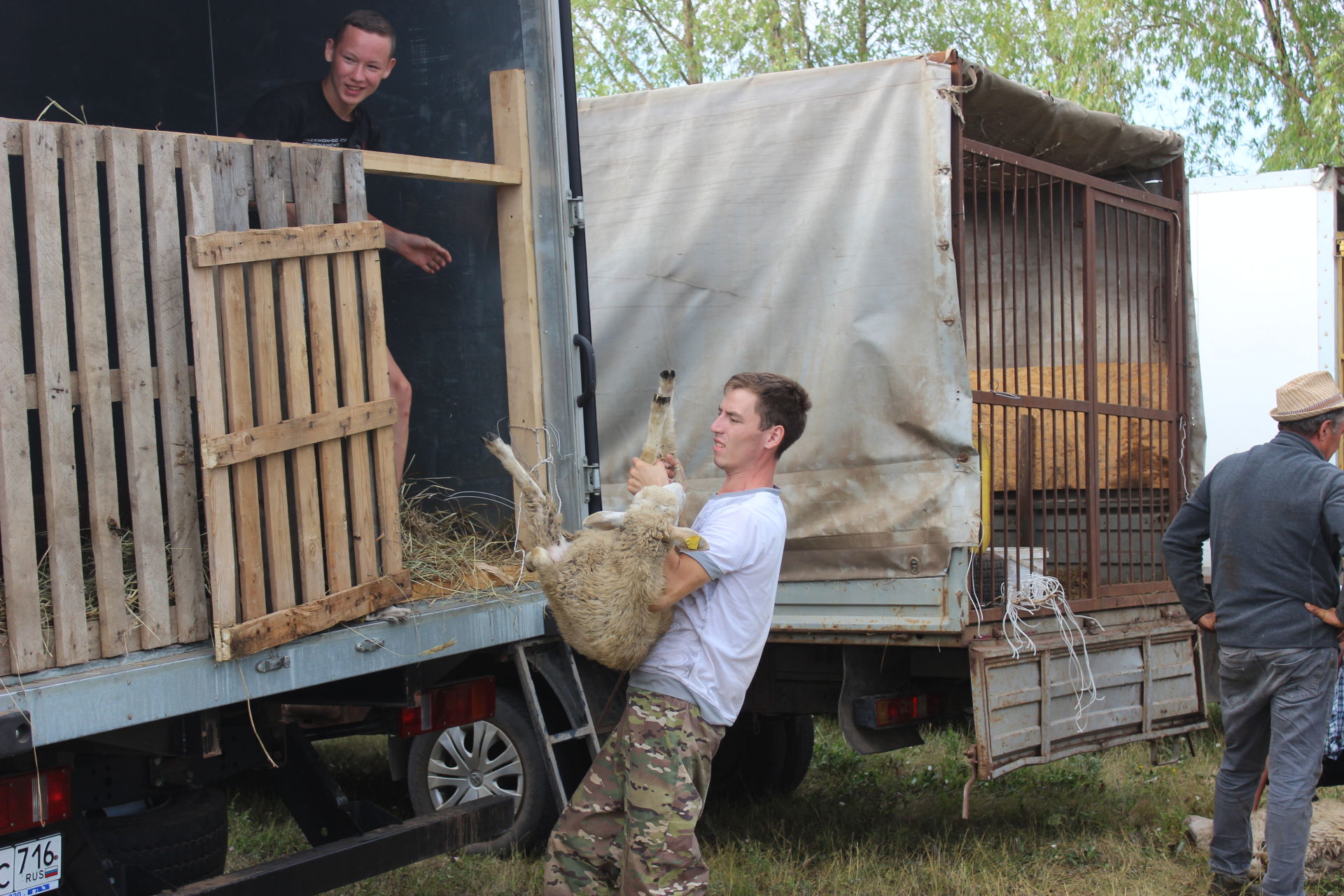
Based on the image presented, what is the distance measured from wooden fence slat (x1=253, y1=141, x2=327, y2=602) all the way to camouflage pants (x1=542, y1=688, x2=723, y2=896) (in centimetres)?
92

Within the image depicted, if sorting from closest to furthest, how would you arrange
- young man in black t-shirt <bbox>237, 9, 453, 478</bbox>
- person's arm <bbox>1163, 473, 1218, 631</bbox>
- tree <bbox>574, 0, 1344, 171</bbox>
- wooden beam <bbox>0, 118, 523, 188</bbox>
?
wooden beam <bbox>0, 118, 523, 188</bbox>, young man in black t-shirt <bbox>237, 9, 453, 478</bbox>, person's arm <bbox>1163, 473, 1218, 631</bbox>, tree <bbox>574, 0, 1344, 171</bbox>

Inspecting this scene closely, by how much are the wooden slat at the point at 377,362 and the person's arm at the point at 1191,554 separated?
3.01 meters

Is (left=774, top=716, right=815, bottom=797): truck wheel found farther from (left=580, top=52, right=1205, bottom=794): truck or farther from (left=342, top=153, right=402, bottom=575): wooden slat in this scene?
(left=342, top=153, right=402, bottom=575): wooden slat

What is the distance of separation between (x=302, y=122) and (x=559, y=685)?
232cm

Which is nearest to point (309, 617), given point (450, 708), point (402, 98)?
point (450, 708)

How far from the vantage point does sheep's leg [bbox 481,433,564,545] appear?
315 centimetres

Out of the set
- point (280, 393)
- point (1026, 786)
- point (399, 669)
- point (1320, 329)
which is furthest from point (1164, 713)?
point (280, 393)

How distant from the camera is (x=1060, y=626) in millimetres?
5098

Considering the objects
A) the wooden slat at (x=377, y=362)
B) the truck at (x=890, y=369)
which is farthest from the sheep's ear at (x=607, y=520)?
A: the truck at (x=890, y=369)

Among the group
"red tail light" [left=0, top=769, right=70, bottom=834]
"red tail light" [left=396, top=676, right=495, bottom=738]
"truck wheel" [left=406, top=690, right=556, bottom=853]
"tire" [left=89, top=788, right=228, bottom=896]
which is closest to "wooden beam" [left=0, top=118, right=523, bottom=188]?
"red tail light" [left=0, top=769, right=70, bottom=834]

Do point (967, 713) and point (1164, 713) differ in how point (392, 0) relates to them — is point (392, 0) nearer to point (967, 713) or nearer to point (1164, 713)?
point (967, 713)

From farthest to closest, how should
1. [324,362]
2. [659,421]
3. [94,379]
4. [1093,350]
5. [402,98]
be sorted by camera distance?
[1093,350]
[402,98]
[324,362]
[659,421]
[94,379]

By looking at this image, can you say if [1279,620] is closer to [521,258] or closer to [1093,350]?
[1093,350]

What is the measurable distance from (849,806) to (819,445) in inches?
78.1
